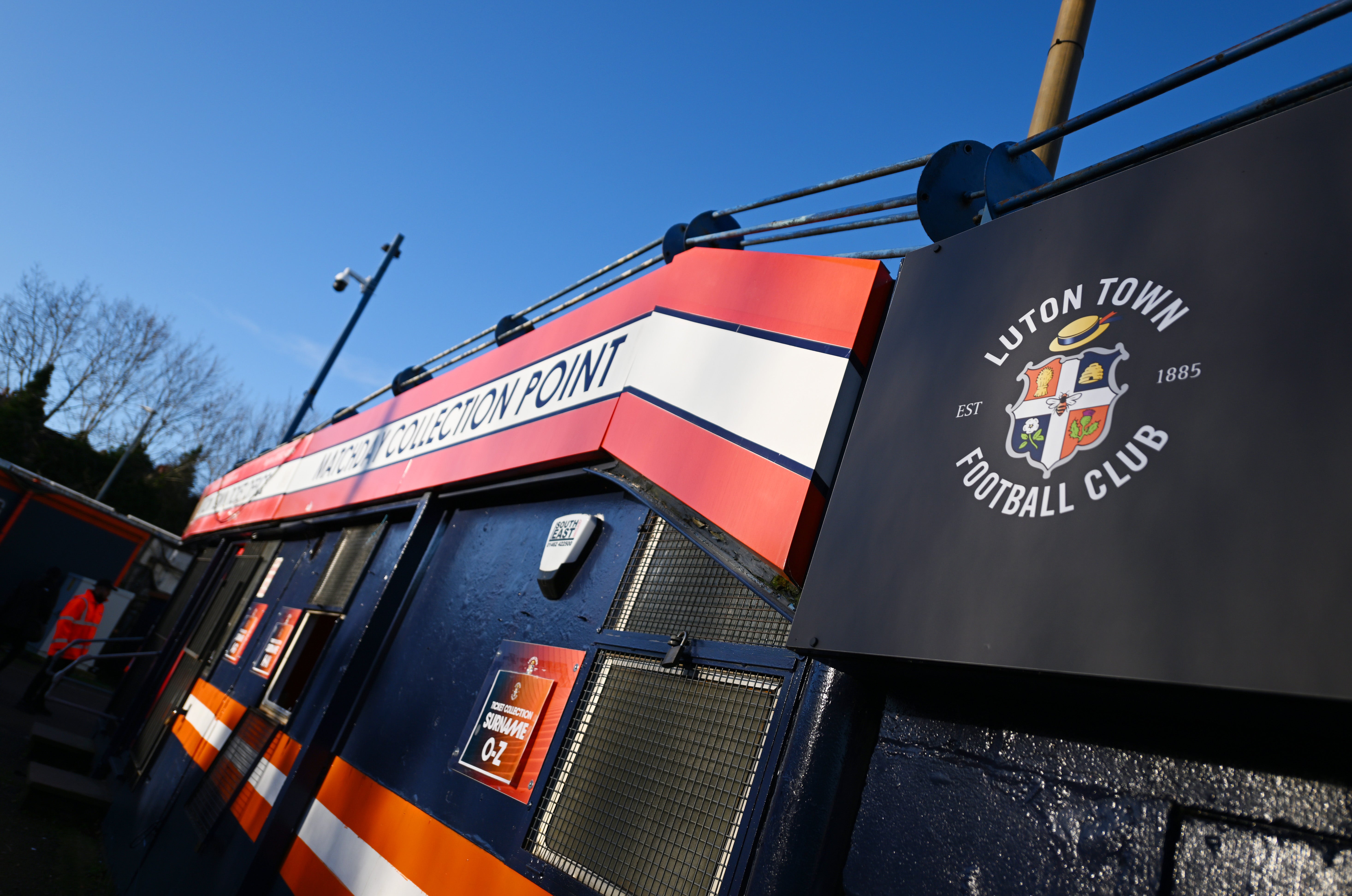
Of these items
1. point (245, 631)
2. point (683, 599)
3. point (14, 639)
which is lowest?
point (14, 639)

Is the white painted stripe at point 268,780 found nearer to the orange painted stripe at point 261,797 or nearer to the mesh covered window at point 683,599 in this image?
the orange painted stripe at point 261,797

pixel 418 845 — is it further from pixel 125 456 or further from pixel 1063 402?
pixel 125 456

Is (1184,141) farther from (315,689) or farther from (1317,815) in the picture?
(315,689)

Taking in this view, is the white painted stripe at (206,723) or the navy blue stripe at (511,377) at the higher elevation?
the navy blue stripe at (511,377)

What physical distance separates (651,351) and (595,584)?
0.99 metres

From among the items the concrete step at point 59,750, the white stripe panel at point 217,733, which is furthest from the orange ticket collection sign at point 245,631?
the concrete step at point 59,750

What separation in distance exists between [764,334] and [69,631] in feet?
35.1

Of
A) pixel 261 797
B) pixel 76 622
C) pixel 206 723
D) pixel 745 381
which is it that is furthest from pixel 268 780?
pixel 76 622

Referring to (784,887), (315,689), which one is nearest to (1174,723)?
(784,887)

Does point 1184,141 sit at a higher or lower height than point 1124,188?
higher

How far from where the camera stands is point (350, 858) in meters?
3.38

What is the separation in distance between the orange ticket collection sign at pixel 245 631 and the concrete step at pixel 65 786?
64.7 inches

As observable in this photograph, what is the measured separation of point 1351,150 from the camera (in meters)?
1.23

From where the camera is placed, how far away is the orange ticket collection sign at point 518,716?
278 centimetres
